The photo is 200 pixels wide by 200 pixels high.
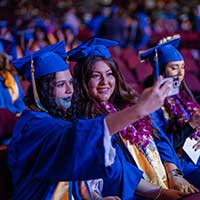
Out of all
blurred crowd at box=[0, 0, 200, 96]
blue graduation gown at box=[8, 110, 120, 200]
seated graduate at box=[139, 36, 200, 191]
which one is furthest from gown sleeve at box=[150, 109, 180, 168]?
blurred crowd at box=[0, 0, 200, 96]

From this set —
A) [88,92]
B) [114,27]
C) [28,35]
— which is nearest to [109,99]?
[88,92]

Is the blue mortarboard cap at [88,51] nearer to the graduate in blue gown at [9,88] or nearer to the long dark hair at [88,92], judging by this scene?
the long dark hair at [88,92]

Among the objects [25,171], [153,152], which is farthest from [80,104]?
[25,171]

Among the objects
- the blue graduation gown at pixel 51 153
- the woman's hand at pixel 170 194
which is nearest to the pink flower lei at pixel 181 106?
the woman's hand at pixel 170 194

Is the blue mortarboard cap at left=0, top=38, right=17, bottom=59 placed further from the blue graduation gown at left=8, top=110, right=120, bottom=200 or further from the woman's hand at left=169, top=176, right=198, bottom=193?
the blue graduation gown at left=8, top=110, right=120, bottom=200

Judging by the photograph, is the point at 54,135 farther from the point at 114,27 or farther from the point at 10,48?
the point at 114,27

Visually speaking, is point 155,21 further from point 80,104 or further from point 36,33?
point 80,104

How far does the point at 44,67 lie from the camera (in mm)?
2053

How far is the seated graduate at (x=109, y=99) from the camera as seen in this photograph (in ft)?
8.03

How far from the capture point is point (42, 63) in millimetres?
2062

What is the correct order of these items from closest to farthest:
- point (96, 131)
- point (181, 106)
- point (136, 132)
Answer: point (96, 131), point (136, 132), point (181, 106)

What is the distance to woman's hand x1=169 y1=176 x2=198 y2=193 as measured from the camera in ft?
7.79

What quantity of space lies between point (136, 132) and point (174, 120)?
1.90 feet

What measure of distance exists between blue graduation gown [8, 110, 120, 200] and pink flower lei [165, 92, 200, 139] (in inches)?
50.9
